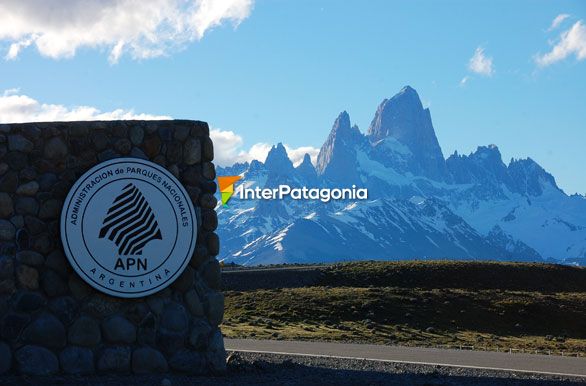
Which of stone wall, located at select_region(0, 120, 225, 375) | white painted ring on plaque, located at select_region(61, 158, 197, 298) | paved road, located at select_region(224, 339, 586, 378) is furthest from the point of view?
paved road, located at select_region(224, 339, 586, 378)

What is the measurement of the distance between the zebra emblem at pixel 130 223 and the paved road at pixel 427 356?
Result: 6206 mm

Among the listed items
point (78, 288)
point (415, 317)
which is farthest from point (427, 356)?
point (415, 317)

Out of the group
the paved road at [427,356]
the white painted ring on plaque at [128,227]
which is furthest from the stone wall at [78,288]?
the paved road at [427,356]

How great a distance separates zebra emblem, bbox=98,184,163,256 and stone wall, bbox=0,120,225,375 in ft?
2.21

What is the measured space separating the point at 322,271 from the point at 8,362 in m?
41.7

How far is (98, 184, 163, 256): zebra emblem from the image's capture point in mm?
14617

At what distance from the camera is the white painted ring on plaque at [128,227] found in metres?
14.3

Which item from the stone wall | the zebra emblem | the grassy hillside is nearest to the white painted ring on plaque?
the zebra emblem

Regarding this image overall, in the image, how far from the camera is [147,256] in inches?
583

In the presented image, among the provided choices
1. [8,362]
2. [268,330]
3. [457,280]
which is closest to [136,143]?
[8,362]

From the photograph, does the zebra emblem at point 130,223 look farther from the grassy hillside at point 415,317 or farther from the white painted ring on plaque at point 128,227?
the grassy hillside at point 415,317

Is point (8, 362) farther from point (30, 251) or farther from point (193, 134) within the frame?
point (193, 134)

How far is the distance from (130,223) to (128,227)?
0.07m

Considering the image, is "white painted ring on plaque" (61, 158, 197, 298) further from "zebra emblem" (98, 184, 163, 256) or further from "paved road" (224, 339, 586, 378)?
"paved road" (224, 339, 586, 378)
